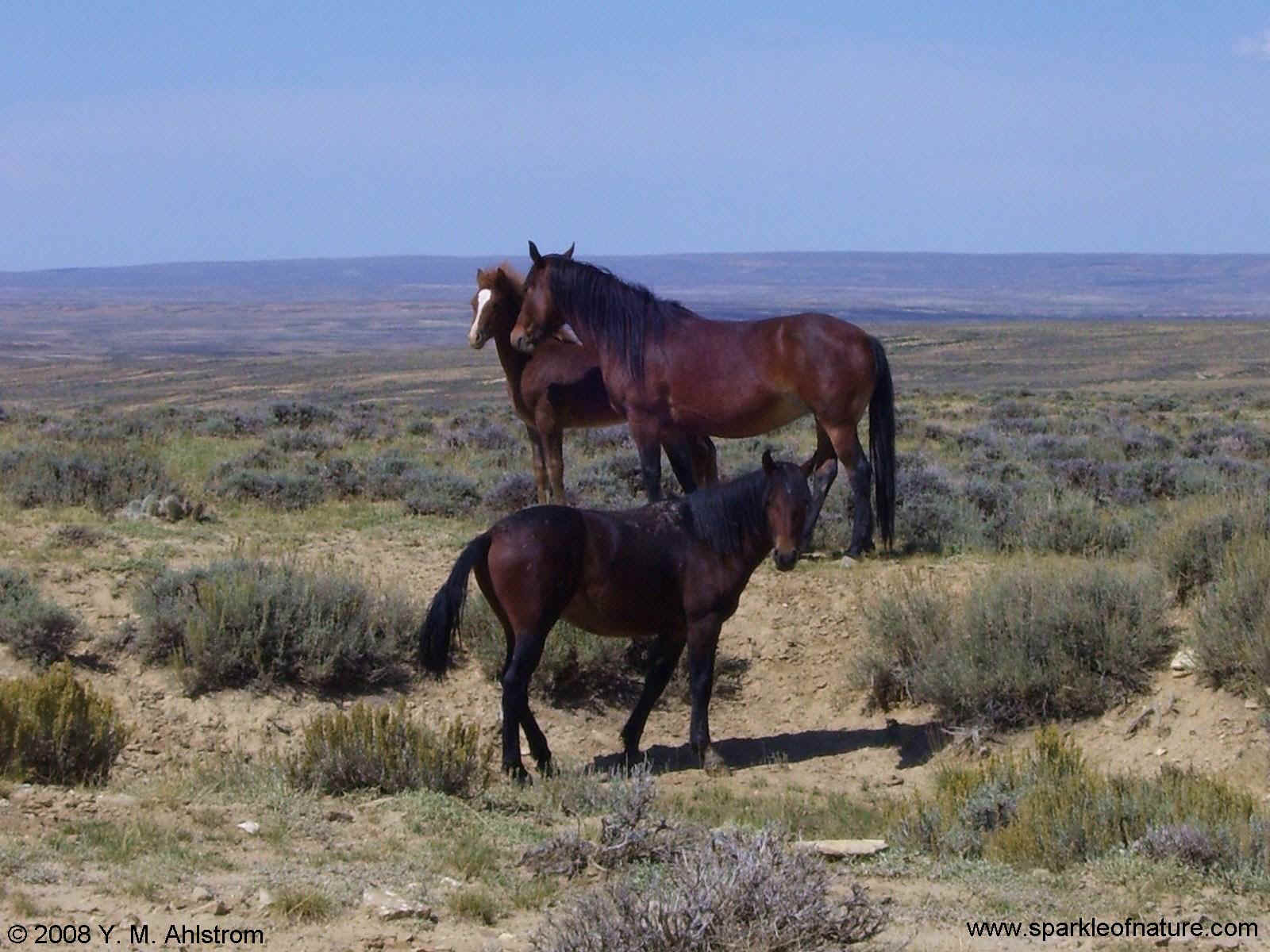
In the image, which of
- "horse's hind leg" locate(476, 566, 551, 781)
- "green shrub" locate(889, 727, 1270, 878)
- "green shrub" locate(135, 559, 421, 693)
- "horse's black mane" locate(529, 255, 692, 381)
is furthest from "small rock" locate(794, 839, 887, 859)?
"horse's black mane" locate(529, 255, 692, 381)

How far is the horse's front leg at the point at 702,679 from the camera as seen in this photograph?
28.8 feet

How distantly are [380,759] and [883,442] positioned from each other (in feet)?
17.8

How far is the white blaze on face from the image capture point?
12.6 m

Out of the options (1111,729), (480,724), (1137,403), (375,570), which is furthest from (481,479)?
(1137,403)

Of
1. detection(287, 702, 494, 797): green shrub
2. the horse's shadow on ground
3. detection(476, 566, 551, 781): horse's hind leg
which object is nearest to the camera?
detection(287, 702, 494, 797): green shrub

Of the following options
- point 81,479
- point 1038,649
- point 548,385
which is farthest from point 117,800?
point 81,479

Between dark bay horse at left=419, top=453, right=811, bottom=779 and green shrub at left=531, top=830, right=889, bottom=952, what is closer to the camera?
green shrub at left=531, top=830, right=889, bottom=952

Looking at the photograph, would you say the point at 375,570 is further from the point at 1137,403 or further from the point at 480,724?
the point at 1137,403

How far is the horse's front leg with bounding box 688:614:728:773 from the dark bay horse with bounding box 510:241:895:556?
9.34ft

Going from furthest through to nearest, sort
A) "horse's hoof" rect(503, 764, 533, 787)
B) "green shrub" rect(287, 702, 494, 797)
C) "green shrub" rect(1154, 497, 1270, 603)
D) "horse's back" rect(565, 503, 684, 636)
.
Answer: "green shrub" rect(1154, 497, 1270, 603), "horse's back" rect(565, 503, 684, 636), "horse's hoof" rect(503, 764, 533, 787), "green shrub" rect(287, 702, 494, 797)

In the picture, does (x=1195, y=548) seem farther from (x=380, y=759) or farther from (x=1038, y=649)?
(x=380, y=759)

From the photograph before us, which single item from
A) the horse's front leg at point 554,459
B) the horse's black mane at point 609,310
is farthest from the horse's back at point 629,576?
the horse's front leg at point 554,459

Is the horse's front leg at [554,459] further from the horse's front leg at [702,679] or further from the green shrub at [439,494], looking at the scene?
the horse's front leg at [702,679]

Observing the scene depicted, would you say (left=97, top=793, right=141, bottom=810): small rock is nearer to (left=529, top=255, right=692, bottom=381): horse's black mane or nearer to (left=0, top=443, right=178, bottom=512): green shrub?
(left=529, top=255, right=692, bottom=381): horse's black mane
